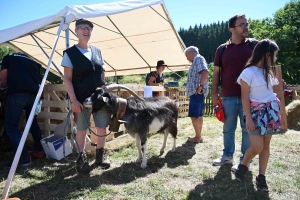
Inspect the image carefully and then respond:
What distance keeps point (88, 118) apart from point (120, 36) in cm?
433

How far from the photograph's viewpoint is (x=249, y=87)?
8.80 ft

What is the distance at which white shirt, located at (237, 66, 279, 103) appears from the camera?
105 inches

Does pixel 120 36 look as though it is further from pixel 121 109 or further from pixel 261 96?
pixel 261 96

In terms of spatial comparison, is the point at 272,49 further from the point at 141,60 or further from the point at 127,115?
the point at 141,60

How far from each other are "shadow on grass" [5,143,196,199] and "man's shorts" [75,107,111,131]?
26.0 inches

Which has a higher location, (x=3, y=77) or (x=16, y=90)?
(x=3, y=77)

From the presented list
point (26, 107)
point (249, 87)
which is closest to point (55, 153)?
point (26, 107)

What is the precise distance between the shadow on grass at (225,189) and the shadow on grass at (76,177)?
76 centimetres

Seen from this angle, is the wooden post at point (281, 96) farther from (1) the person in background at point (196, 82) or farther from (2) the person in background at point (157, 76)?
(2) the person in background at point (157, 76)

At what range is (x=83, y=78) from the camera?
3.26 metres

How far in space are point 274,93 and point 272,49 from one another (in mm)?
491

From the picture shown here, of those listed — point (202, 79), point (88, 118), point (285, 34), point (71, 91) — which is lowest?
point (88, 118)

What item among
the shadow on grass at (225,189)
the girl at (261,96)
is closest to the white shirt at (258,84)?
the girl at (261,96)

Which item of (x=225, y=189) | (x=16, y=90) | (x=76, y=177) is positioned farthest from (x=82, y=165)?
(x=225, y=189)
